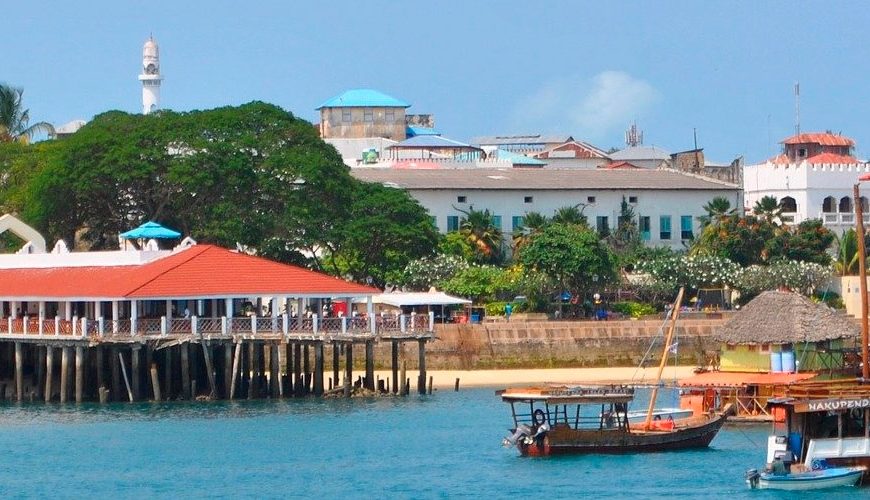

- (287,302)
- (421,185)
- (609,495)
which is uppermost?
(421,185)

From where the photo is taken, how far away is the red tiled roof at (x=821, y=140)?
14212cm

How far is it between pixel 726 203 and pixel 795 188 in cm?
1255

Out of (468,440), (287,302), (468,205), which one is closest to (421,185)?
(468,205)

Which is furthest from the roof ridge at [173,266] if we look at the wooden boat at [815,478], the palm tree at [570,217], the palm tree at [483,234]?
the palm tree at [570,217]

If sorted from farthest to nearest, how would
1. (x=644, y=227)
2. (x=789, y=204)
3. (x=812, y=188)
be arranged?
1. (x=789, y=204)
2. (x=812, y=188)
3. (x=644, y=227)

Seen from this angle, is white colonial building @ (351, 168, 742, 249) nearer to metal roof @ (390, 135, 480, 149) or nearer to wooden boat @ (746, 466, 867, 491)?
metal roof @ (390, 135, 480, 149)

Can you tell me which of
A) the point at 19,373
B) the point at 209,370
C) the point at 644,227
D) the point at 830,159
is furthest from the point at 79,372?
the point at 830,159

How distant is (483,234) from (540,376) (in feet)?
72.5

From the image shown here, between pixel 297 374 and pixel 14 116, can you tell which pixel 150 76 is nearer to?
pixel 14 116

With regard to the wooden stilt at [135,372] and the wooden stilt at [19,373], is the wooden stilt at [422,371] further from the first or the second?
the wooden stilt at [19,373]

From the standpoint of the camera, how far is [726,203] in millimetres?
110625

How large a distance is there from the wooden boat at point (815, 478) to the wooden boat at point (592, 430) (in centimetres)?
664

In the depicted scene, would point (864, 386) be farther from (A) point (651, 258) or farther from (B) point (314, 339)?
(A) point (651, 258)

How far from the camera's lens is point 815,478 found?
165 ft
